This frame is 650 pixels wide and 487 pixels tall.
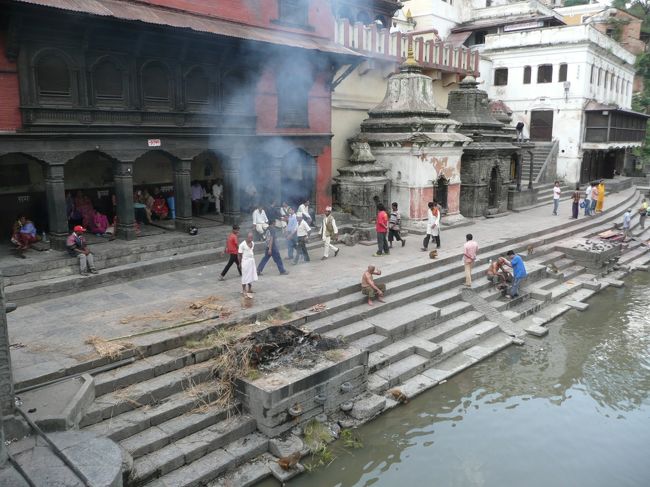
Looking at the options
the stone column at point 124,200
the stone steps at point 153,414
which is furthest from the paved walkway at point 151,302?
the stone column at point 124,200

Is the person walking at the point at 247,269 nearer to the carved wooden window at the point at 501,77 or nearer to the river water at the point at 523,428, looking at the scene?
the river water at the point at 523,428

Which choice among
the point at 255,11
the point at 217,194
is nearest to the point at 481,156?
the point at 217,194

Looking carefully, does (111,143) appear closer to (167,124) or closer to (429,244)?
(167,124)

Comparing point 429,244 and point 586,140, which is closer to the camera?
point 429,244

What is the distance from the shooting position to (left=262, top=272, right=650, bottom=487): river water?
286 inches

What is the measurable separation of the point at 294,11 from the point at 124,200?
763 cm

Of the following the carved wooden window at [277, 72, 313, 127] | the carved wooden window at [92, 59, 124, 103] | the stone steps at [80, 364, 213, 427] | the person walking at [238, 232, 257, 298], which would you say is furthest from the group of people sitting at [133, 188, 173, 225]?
the stone steps at [80, 364, 213, 427]

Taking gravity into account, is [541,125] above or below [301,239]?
above

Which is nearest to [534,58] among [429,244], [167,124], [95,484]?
[429,244]

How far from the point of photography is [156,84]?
1323 centimetres

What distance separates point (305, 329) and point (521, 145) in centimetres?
1845

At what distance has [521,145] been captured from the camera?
24359mm

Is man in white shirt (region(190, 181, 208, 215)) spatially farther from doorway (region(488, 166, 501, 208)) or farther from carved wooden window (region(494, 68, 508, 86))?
carved wooden window (region(494, 68, 508, 86))

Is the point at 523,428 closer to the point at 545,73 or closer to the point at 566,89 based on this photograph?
the point at 566,89
